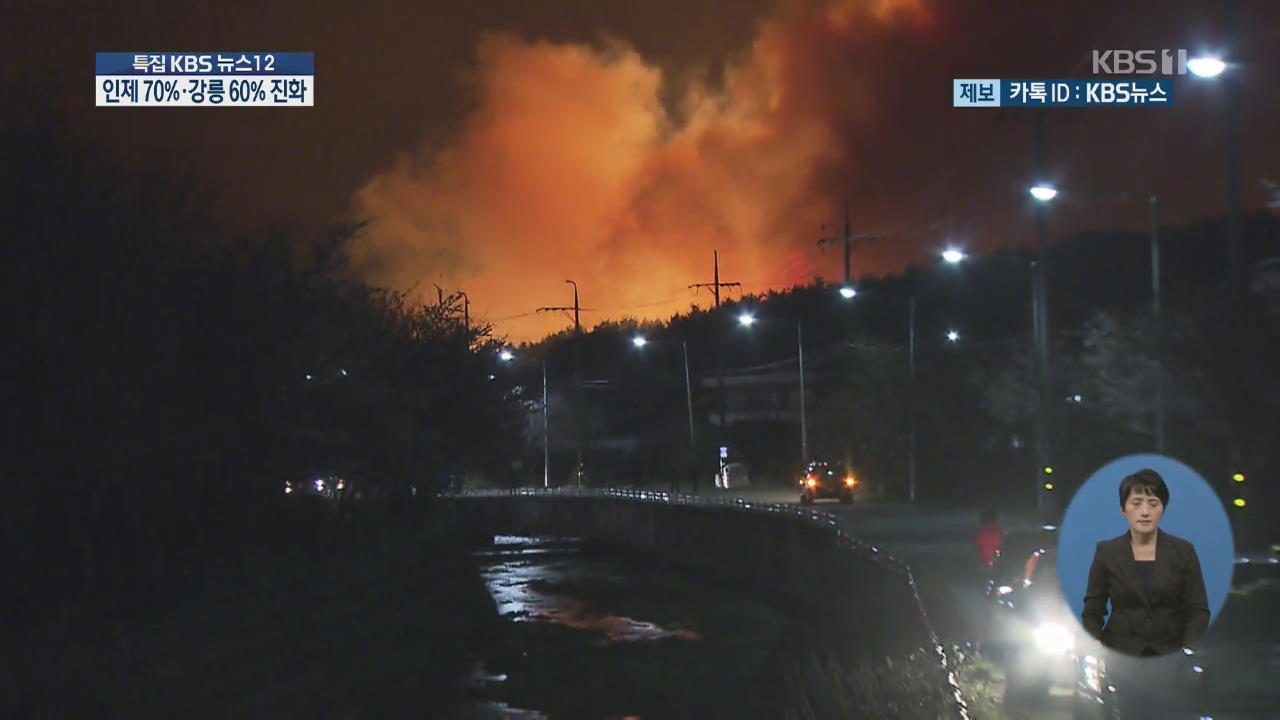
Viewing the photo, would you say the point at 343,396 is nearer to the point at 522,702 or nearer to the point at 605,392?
the point at 522,702

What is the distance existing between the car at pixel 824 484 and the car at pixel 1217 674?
6002cm

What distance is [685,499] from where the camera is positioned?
207ft

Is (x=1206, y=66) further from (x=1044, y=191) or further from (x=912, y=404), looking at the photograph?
(x=912, y=404)

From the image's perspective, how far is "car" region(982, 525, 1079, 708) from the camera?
567 inches

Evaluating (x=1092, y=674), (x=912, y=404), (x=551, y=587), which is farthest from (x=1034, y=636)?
(x=912, y=404)

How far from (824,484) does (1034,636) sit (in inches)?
2179

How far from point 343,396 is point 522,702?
1244cm

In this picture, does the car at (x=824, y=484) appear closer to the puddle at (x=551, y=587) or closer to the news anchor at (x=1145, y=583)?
the puddle at (x=551, y=587)

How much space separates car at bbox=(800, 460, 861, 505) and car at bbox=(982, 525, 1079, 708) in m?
51.6

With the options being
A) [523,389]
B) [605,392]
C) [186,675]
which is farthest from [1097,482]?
[605,392]

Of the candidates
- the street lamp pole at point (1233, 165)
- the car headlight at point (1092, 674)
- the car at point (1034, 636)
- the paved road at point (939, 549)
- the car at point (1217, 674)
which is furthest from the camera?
the street lamp pole at point (1233, 165)

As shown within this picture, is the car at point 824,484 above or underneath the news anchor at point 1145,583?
underneath

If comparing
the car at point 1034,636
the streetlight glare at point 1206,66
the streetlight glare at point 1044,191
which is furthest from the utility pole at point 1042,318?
the car at point 1034,636

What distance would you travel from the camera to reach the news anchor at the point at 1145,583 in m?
5.67
